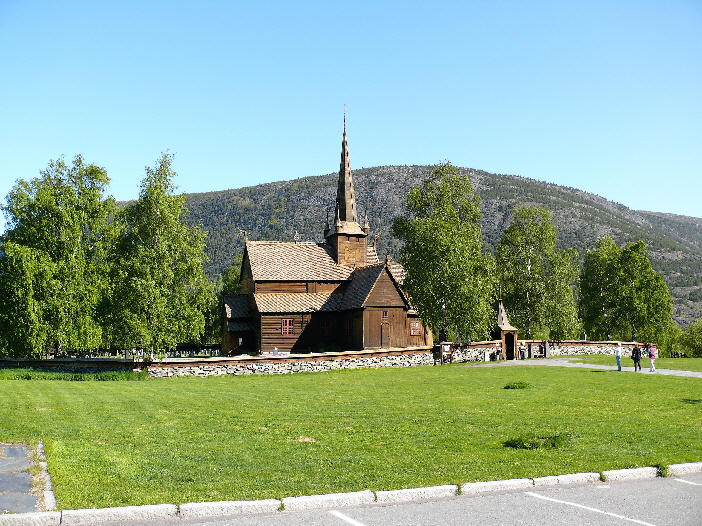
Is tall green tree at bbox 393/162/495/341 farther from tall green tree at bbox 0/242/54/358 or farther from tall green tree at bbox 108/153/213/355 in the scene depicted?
tall green tree at bbox 0/242/54/358

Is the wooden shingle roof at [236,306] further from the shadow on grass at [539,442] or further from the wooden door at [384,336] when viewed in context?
the shadow on grass at [539,442]

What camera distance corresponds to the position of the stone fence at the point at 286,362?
35.5 meters

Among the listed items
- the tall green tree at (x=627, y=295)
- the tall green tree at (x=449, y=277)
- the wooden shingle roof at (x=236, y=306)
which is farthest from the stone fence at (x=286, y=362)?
the tall green tree at (x=627, y=295)

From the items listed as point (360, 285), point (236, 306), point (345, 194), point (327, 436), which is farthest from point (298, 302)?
point (327, 436)

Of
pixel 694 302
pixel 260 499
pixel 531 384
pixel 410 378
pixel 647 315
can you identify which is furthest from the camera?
pixel 694 302

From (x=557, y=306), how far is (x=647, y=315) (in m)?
14.8

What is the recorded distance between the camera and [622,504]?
8922 millimetres

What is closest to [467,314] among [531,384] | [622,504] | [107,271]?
[531,384]

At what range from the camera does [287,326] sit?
172ft

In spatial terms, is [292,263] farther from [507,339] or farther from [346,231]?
[507,339]

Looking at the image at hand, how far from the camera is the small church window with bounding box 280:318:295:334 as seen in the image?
5234 centimetres

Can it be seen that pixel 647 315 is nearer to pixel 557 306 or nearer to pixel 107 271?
pixel 557 306

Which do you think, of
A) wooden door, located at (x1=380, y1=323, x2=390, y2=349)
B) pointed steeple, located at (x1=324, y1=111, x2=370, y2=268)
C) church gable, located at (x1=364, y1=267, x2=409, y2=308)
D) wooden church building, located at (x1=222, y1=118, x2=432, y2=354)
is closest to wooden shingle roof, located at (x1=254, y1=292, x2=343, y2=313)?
wooden church building, located at (x1=222, y1=118, x2=432, y2=354)

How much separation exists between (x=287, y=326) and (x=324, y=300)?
13.1 ft
